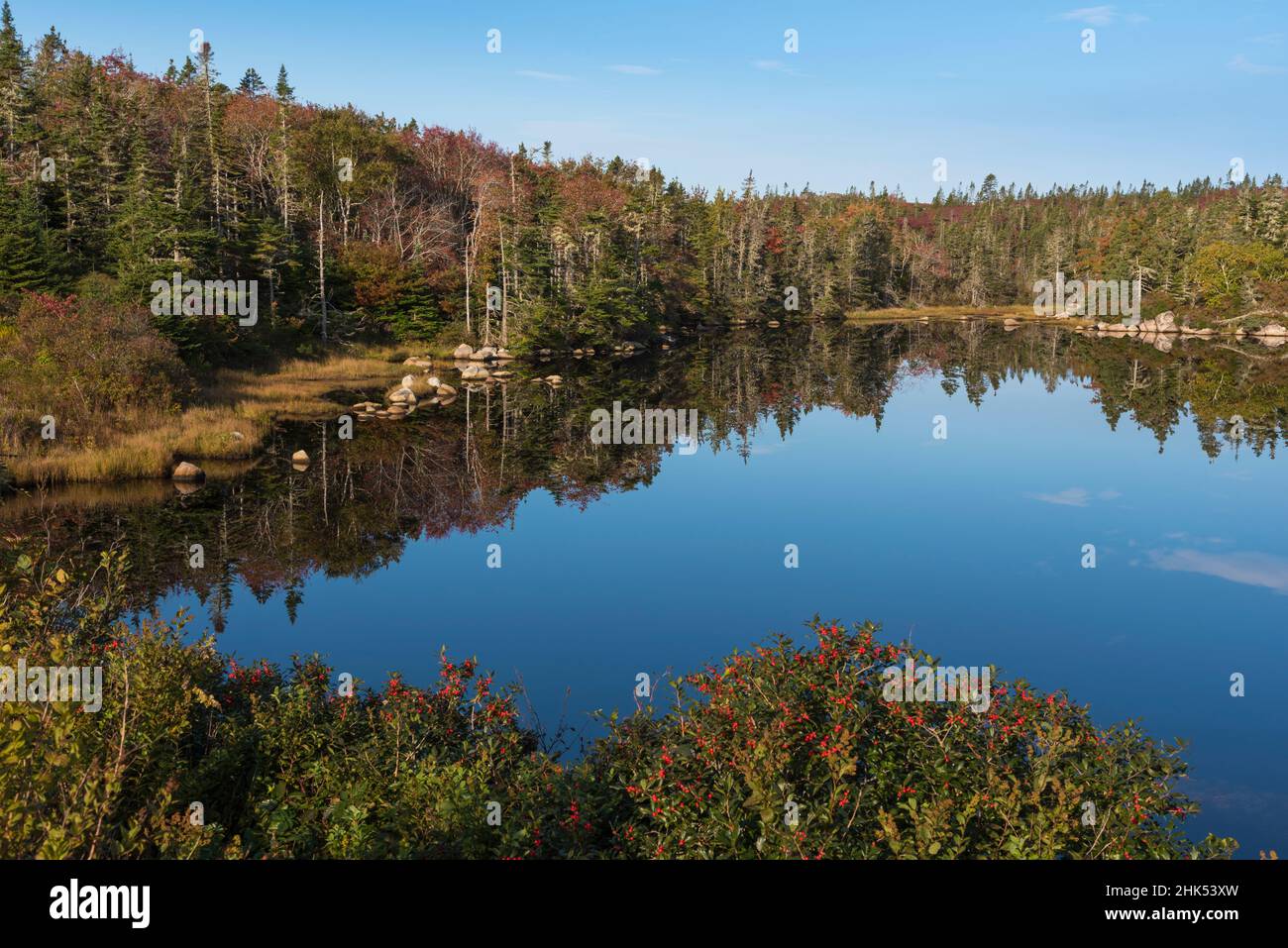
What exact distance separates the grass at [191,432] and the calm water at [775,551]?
270cm

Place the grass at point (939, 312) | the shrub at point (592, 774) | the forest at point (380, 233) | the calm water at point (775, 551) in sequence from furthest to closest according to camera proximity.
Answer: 1. the grass at point (939, 312)
2. the forest at point (380, 233)
3. the calm water at point (775, 551)
4. the shrub at point (592, 774)

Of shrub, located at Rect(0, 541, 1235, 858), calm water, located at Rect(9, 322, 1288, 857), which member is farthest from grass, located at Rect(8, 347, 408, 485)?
A: shrub, located at Rect(0, 541, 1235, 858)

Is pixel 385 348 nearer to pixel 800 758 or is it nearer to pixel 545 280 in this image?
pixel 545 280

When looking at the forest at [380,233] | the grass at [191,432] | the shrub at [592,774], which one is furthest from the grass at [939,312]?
the shrub at [592,774]

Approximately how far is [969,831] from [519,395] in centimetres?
4904

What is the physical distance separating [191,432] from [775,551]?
2470 cm

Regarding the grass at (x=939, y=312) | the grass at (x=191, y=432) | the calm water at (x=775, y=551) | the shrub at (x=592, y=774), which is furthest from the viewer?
the grass at (x=939, y=312)

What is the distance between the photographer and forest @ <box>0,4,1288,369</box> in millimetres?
49906

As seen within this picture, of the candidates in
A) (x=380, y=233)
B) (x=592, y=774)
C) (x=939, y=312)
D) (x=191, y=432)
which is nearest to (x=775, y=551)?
(x=592, y=774)

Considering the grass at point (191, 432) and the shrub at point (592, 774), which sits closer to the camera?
the shrub at point (592, 774)

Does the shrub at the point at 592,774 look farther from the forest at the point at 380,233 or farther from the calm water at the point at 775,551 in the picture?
the forest at the point at 380,233

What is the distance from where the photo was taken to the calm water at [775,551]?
18062 mm

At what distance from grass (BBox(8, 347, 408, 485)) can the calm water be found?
8.87 ft

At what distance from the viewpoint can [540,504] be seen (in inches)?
1259
